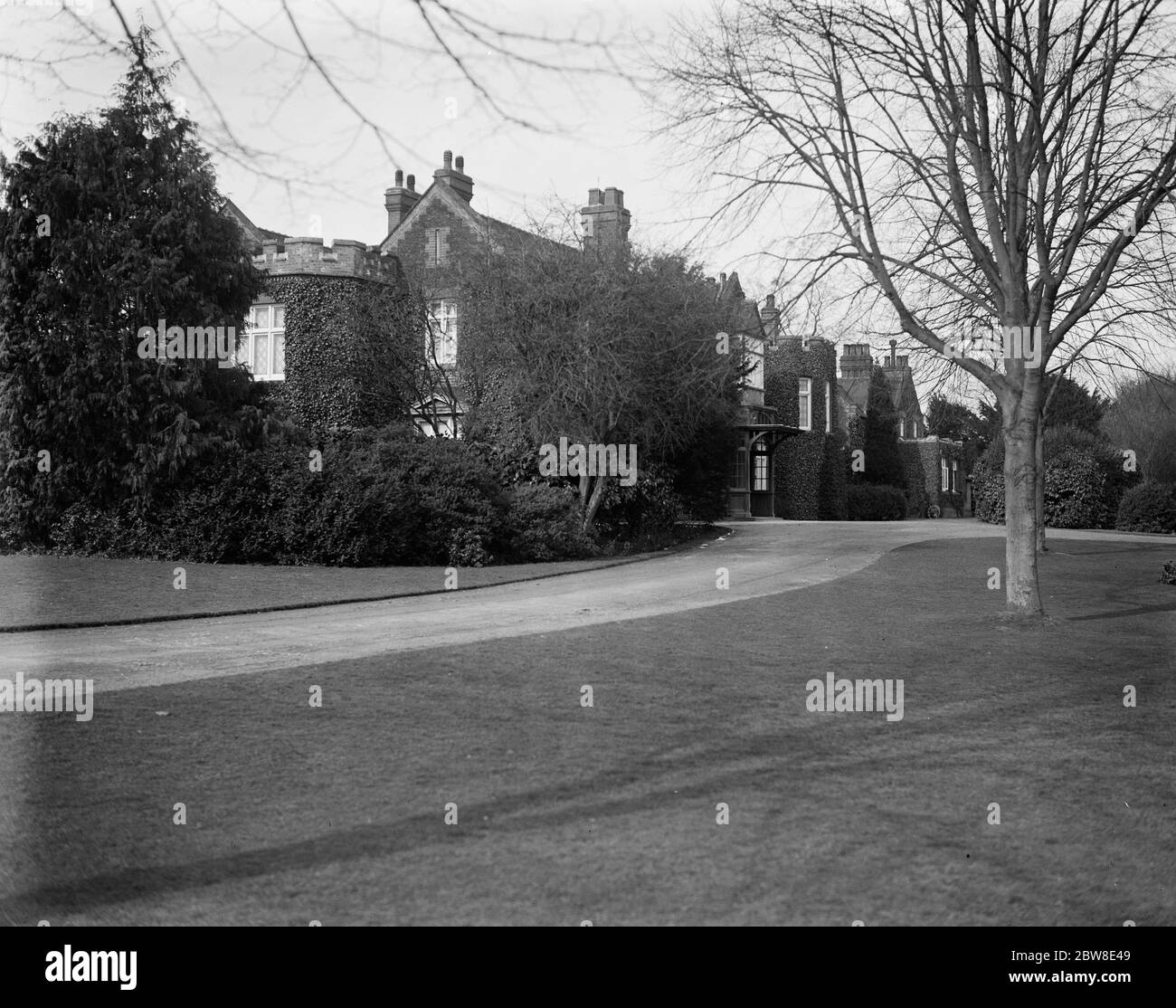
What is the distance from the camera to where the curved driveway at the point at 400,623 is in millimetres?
10844

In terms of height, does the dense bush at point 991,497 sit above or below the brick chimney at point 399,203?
below

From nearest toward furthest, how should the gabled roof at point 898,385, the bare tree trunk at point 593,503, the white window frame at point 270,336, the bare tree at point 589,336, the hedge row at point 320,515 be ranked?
the hedge row at point 320,515
the bare tree at point 589,336
the bare tree trunk at point 593,503
the white window frame at point 270,336
the gabled roof at point 898,385

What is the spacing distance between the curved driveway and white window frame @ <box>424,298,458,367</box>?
37.5 feet

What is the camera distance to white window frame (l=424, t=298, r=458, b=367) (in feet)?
108

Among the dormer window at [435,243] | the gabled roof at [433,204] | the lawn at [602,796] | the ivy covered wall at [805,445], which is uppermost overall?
the gabled roof at [433,204]

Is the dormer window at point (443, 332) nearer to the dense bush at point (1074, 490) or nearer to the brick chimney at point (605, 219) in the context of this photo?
the brick chimney at point (605, 219)

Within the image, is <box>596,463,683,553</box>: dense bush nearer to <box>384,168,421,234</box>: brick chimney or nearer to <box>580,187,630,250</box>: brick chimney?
<box>580,187,630,250</box>: brick chimney

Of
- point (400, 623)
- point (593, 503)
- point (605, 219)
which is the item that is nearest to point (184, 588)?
point (400, 623)

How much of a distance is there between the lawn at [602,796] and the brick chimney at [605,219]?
17.7 metres

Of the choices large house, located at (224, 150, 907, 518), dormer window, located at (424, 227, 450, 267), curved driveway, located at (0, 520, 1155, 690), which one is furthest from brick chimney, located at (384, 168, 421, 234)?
curved driveway, located at (0, 520, 1155, 690)

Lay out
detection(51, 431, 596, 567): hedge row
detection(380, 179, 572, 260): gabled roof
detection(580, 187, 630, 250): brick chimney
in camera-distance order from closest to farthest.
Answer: detection(51, 431, 596, 567): hedge row → detection(580, 187, 630, 250): brick chimney → detection(380, 179, 572, 260): gabled roof

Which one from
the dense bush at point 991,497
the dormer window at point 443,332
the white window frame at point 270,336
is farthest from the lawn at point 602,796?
the dense bush at point 991,497

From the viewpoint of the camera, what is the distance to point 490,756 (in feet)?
23.5

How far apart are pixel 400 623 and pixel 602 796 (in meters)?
8.17
